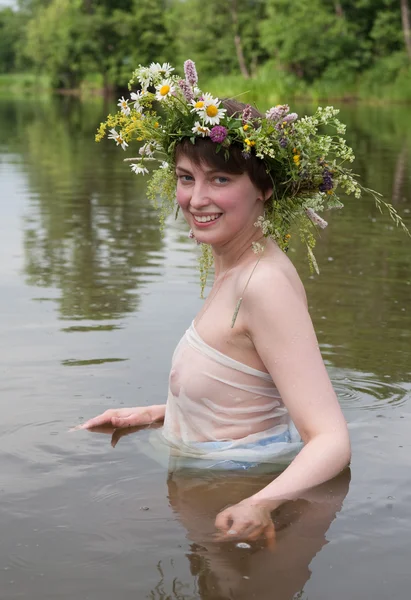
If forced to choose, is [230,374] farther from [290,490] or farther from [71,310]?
[71,310]

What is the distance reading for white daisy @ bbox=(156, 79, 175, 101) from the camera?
3857 millimetres

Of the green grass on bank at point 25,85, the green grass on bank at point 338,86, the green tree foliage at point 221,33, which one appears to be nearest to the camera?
the green grass on bank at point 338,86

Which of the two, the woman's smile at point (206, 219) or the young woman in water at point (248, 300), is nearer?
the young woman in water at point (248, 300)

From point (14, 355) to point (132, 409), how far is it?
1.69 meters

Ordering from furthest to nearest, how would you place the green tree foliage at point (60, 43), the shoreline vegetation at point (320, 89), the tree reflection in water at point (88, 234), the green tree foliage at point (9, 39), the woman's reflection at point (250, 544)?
1. the green tree foliage at point (9, 39)
2. the green tree foliage at point (60, 43)
3. the shoreline vegetation at point (320, 89)
4. the tree reflection in water at point (88, 234)
5. the woman's reflection at point (250, 544)

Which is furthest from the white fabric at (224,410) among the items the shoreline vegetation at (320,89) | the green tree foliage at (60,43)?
the green tree foliage at (60,43)

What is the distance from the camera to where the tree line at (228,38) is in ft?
174

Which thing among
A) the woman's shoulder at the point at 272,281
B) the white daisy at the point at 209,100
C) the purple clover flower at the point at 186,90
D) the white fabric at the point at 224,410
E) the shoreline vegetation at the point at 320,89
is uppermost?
the purple clover flower at the point at 186,90

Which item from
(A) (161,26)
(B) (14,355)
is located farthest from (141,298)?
(A) (161,26)

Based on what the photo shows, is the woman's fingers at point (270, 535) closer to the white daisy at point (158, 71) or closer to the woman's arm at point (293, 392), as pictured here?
the woman's arm at point (293, 392)

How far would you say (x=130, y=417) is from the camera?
15.5ft

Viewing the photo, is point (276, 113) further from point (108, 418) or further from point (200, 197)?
point (108, 418)

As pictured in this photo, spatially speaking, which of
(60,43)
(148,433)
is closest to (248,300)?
(148,433)

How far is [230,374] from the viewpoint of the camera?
3.83m
